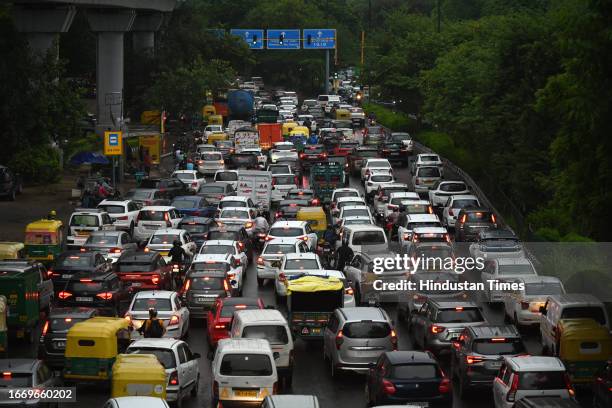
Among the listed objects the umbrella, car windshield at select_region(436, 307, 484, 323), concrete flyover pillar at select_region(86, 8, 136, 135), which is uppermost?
concrete flyover pillar at select_region(86, 8, 136, 135)

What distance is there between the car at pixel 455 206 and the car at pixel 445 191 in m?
3.95

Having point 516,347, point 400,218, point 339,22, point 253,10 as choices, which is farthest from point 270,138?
point 339,22

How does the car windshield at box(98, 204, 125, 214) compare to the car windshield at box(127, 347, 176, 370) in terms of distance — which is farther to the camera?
the car windshield at box(98, 204, 125, 214)

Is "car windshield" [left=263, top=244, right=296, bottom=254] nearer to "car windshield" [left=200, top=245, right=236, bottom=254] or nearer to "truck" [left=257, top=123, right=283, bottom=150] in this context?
"car windshield" [left=200, top=245, right=236, bottom=254]

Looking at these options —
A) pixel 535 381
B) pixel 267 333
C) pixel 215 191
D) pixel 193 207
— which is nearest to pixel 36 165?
pixel 215 191

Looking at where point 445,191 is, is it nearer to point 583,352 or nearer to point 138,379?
point 583,352

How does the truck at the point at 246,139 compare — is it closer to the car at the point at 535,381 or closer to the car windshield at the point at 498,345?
the car windshield at the point at 498,345

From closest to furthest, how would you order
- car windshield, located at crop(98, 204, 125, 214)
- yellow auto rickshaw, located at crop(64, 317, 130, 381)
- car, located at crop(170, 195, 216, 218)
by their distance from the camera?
yellow auto rickshaw, located at crop(64, 317, 130, 381) → car windshield, located at crop(98, 204, 125, 214) → car, located at crop(170, 195, 216, 218)

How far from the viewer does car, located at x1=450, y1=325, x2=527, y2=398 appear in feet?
84.1

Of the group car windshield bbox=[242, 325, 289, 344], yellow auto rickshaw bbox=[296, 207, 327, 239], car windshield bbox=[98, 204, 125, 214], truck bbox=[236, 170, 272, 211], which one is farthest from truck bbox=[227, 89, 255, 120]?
car windshield bbox=[242, 325, 289, 344]

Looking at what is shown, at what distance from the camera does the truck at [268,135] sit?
83.2 m

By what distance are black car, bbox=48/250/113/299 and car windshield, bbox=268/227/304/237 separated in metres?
6.91

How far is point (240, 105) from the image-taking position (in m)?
102

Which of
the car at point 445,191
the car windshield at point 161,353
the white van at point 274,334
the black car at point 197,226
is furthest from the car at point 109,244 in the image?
the car at point 445,191
